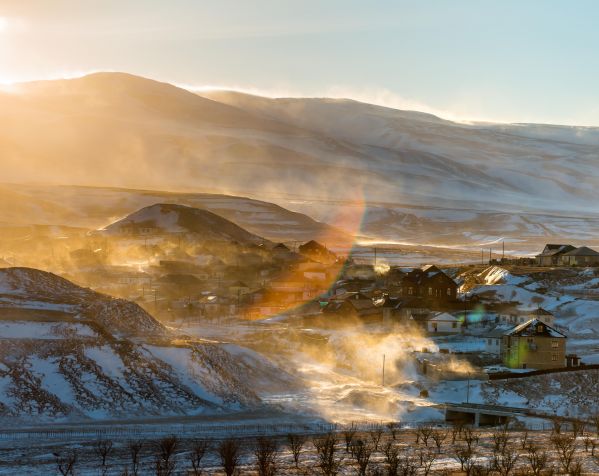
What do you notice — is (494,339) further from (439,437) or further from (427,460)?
(427,460)

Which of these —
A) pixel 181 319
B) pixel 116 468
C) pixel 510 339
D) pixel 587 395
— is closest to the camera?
pixel 116 468

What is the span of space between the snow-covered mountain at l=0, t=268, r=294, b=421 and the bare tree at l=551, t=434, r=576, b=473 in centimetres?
1649

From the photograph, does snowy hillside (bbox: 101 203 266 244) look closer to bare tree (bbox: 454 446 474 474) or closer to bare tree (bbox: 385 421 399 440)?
bare tree (bbox: 385 421 399 440)

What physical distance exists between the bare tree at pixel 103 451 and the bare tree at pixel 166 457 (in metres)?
2.01

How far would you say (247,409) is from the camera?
6009 centimetres

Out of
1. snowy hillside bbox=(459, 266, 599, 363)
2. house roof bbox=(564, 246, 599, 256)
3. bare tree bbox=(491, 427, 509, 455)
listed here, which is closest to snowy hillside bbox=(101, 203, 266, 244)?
snowy hillside bbox=(459, 266, 599, 363)

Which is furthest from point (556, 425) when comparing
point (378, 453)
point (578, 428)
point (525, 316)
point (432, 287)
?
point (432, 287)

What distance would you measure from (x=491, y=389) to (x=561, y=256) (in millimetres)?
55027

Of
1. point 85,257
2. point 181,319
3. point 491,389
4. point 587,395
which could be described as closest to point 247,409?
point 491,389

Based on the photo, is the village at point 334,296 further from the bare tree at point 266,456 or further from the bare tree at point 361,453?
the bare tree at point 266,456

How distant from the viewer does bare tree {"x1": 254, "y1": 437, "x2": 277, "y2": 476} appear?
44.0m

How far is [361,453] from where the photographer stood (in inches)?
1848

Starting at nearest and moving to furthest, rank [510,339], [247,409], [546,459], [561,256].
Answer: [546,459], [247,409], [510,339], [561,256]

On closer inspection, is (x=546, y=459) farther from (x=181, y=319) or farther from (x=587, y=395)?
(x=181, y=319)
